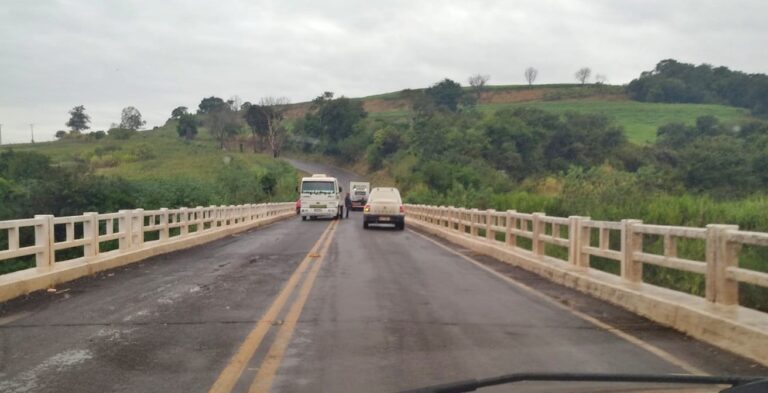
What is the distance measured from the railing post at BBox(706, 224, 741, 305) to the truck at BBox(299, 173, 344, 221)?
3880cm

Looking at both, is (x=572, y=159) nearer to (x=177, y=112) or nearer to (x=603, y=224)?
Result: (x=603, y=224)

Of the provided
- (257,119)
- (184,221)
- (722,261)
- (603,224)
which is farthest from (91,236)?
(257,119)

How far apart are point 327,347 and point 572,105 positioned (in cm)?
13061

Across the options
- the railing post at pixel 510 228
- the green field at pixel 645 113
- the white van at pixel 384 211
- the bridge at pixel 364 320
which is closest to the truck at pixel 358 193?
the white van at pixel 384 211

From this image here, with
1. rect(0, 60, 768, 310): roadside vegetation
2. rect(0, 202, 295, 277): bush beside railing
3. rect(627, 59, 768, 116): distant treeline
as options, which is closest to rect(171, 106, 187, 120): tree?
rect(0, 60, 768, 310): roadside vegetation

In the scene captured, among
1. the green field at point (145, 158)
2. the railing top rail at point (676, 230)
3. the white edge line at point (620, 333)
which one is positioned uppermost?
the green field at point (145, 158)

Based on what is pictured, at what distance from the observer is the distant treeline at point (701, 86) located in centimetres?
12019

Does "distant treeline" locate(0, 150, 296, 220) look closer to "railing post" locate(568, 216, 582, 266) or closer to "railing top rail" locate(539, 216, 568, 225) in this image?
"railing top rail" locate(539, 216, 568, 225)

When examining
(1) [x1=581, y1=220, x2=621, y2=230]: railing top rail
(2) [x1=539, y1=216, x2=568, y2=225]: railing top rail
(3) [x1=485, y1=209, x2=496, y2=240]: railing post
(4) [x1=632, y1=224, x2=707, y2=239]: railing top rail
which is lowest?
(3) [x1=485, y1=209, x2=496, y2=240]: railing post

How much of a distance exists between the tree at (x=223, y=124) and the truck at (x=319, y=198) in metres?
Answer: 96.5

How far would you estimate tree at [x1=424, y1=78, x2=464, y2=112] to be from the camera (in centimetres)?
13850

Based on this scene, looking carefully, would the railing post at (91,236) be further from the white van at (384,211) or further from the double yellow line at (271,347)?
the white van at (384,211)

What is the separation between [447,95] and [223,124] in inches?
1707

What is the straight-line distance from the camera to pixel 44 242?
12.8m
